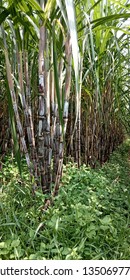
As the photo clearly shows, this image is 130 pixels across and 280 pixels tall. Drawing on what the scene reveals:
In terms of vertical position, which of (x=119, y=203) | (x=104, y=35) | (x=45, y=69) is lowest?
(x=119, y=203)

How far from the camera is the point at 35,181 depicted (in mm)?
1236

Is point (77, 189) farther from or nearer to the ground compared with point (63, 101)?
nearer to the ground

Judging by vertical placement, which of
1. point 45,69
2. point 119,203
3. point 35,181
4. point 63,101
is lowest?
point 119,203

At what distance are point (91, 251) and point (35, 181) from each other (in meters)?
0.42

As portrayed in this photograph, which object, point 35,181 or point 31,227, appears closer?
point 31,227

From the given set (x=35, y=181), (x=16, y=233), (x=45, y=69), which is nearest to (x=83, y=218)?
(x=16, y=233)

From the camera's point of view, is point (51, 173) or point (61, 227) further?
point (51, 173)

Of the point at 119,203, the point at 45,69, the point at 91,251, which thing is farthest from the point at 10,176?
the point at 91,251

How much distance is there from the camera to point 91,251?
88 cm

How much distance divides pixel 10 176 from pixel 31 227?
0.58 m
